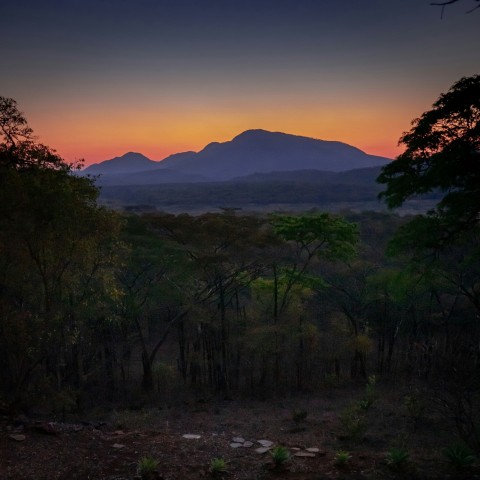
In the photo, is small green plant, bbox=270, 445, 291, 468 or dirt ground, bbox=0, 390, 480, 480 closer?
dirt ground, bbox=0, 390, 480, 480

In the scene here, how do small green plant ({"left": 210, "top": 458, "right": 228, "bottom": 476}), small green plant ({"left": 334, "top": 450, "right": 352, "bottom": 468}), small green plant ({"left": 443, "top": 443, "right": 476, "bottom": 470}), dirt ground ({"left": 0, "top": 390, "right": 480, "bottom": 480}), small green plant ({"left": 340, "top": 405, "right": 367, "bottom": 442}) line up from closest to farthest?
small green plant ({"left": 443, "top": 443, "right": 476, "bottom": 470}) → dirt ground ({"left": 0, "top": 390, "right": 480, "bottom": 480}) → small green plant ({"left": 210, "top": 458, "right": 228, "bottom": 476}) → small green plant ({"left": 334, "top": 450, "right": 352, "bottom": 468}) → small green plant ({"left": 340, "top": 405, "right": 367, "bottom": 442})

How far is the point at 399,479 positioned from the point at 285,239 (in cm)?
1422

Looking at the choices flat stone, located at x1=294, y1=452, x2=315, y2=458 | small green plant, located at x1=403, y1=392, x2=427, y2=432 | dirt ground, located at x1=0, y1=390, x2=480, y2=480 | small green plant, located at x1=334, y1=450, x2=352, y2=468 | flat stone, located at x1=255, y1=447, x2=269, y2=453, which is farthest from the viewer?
small green plant, located at x1=403, y1=392, x2=427, y2=432

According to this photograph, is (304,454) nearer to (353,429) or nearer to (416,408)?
(353,429)

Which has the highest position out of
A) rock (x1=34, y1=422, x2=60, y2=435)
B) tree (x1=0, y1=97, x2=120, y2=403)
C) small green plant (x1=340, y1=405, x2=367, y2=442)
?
tree (x1=0, y1=97, x2=120, y2=403)

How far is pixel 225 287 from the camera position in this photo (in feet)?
70.4

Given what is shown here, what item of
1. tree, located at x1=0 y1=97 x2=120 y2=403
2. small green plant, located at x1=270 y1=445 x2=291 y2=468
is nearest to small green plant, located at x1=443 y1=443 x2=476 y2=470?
small green plant, located at x1=270 y1=445 x2=291 y2=468

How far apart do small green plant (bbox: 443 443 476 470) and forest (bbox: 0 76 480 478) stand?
844mm

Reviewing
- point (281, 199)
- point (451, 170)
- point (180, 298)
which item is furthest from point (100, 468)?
point (281, 199)

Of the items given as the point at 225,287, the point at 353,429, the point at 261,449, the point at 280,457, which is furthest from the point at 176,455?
the point at 225,287

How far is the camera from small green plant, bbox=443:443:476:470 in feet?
27.1

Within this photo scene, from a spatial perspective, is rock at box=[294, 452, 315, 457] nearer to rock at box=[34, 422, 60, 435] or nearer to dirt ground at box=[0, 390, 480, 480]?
dirt ground at box=[0, 390, 480, 480]

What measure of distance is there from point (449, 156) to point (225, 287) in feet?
46.5

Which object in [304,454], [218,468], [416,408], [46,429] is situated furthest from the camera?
[416,408]
